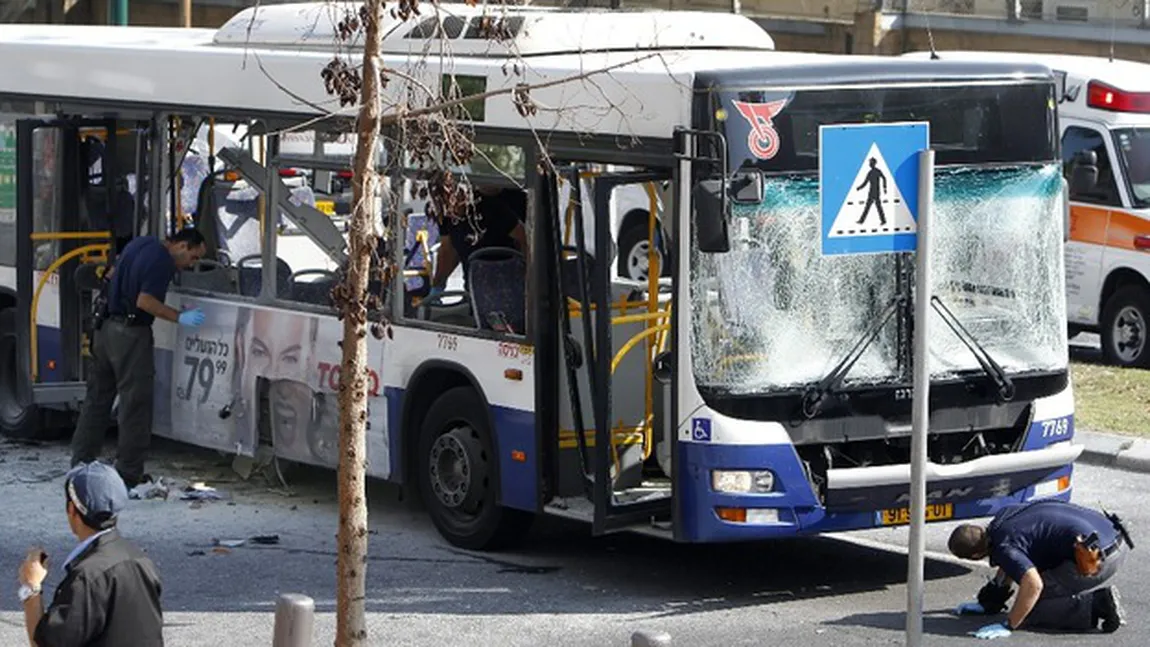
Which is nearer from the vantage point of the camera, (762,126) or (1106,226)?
(762,126)

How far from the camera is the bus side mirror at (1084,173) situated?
60.3ft

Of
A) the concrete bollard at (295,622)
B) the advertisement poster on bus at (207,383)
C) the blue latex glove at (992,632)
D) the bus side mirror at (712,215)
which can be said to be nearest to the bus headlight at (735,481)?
the bus side mirror at (712,215)

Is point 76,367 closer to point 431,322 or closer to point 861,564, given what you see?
point 431,322

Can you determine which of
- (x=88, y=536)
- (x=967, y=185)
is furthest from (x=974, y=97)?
(x=88, y=536)

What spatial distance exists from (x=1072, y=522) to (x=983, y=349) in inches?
45.4

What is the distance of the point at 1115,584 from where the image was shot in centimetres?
1116

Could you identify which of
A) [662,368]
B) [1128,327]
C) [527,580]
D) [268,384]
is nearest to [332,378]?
[268,384]

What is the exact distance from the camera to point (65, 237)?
47.5 ft

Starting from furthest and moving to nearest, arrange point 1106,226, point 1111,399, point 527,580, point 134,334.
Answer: point 1106,226 → point 1111,399 → point 134,334 → point 527,580

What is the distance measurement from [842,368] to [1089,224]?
9117 millimetres

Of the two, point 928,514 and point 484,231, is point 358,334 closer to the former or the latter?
point 484,231

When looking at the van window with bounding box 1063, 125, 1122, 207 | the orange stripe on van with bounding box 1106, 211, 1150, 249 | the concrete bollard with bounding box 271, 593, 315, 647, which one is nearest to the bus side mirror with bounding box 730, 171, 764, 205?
the concrete bollard with bounding box 271, 593, 315, 647

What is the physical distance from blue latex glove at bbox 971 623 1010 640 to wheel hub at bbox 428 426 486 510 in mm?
2939

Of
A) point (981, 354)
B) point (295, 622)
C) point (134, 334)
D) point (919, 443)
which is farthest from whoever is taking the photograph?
point (134, 334)
